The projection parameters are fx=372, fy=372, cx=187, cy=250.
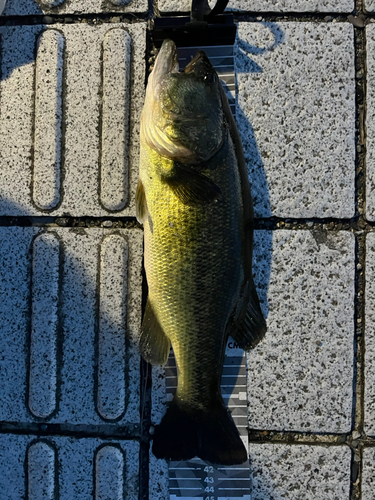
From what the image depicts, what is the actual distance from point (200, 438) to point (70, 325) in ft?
3.23

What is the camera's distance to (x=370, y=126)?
2.20 meters

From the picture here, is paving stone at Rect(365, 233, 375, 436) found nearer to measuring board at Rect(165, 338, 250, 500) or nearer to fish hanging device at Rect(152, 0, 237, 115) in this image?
measuring board at Rect(165, 338, 250, 500)

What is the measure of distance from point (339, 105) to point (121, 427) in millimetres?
2311

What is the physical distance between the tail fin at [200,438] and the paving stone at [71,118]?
1173 mm

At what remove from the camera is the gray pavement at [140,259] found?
2.18 m

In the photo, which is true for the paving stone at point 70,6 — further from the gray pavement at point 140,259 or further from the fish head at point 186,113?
the fish head at point 186,113

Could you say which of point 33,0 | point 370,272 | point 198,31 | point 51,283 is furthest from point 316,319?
point 33,0

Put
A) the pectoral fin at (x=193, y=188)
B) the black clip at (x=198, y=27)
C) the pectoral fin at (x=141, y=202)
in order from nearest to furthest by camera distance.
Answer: the pectoral fin at (x=193, y=188), the pectoral fin at (x=141, y=202), the black clip at (x=198, y=27)

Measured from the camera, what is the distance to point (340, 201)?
2.19 meters

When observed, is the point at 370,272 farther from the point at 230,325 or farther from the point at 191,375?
the point at 191,375

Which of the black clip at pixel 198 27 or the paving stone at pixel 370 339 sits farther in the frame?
the paving stone at pixel 370 339

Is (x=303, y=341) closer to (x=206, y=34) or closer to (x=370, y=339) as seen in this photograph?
(x=370, y=339)

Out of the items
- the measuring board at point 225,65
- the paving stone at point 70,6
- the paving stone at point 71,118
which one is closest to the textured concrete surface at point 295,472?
the paving stone at point 71,118

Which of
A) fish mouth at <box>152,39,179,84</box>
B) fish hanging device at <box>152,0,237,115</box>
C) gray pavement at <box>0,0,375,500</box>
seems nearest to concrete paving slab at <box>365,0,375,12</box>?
gray pavement at <box>0,0,375,500</box>
